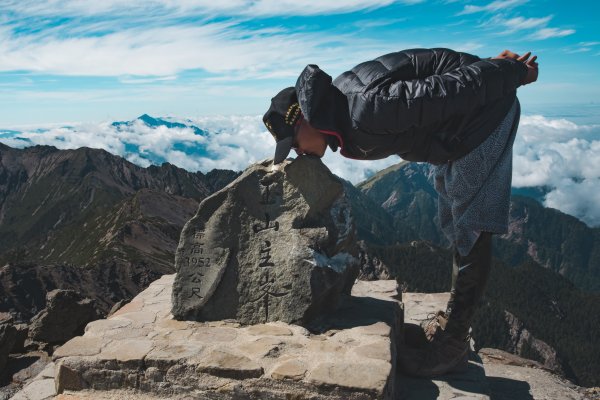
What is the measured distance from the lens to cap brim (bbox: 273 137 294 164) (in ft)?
21.6

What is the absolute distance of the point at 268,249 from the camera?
7.59m

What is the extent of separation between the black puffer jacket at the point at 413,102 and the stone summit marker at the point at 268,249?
1575mm

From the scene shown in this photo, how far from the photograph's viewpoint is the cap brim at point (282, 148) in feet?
21.6

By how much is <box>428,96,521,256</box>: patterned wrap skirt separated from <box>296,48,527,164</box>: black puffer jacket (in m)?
0.17

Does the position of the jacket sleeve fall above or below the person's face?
above

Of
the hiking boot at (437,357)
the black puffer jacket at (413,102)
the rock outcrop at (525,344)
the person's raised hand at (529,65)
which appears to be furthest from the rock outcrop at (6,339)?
the rock outcrop at (525,344)

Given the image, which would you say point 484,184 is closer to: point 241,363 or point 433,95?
point 433,95

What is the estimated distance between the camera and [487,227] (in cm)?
595

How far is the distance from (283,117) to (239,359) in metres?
2.96

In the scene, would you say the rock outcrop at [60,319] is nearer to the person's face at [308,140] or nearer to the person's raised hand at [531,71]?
the person's face at [308,140]

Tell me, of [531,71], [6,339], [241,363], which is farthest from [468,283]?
[6,339]

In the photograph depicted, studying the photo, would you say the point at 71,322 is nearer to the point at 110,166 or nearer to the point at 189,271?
the point at 189,271

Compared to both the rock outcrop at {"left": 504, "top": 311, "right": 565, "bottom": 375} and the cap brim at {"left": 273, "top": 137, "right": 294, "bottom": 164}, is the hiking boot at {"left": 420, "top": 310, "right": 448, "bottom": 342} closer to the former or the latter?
the cap brim at {"left": 273, "top": 137, "right": 294, "bottom": 164}

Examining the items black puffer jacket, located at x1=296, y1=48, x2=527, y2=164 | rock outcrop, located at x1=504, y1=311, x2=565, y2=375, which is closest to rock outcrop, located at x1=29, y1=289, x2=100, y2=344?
black puffer jacket, located at x1=296, y1=48, x2=527, y2=164
